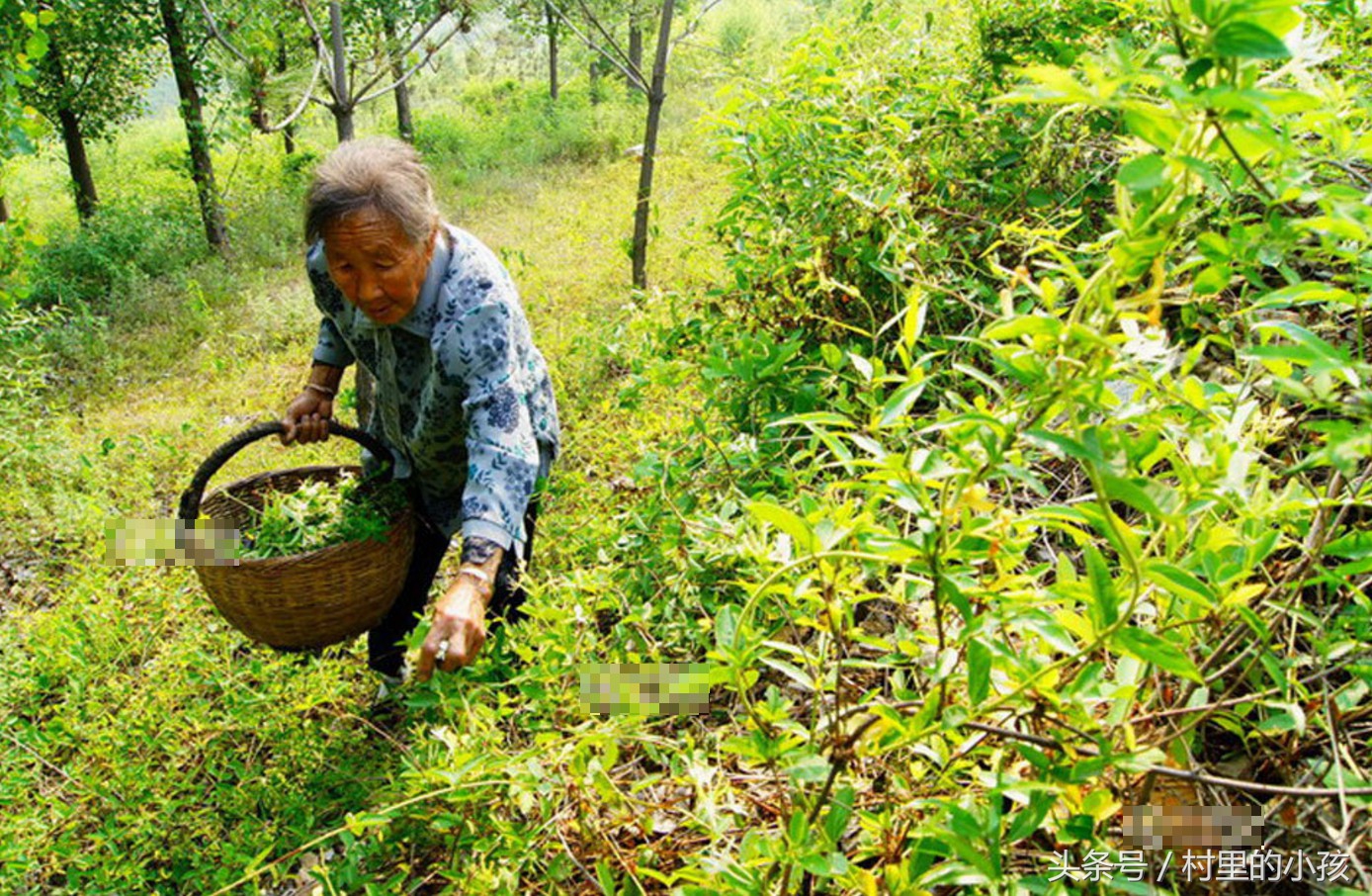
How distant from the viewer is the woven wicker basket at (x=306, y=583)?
185 centimetres

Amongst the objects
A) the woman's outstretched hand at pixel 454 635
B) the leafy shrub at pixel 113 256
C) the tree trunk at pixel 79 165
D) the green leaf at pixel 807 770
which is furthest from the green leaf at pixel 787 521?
the tree trunk at pixel 79 165

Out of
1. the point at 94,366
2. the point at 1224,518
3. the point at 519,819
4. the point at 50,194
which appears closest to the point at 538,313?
the point at 94,366

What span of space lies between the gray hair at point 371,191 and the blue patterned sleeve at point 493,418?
0.77 ft

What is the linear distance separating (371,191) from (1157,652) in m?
1.68

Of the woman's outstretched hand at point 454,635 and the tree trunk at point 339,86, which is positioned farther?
the tree trunk at point 339,86

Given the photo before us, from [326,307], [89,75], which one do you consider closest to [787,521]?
[326,307]

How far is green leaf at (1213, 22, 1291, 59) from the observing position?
493mm

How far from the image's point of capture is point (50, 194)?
13562 mm

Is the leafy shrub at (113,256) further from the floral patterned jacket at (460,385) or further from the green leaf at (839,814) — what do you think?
the green leaf at (839,814)

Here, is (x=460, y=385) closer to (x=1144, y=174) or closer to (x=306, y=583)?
(x=306, y=583)

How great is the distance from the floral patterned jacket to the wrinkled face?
0.28 ft

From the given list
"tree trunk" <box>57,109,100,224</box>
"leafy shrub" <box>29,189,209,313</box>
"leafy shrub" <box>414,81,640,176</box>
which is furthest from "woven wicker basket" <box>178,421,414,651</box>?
"leafy shrub" <box>414,81,640,176</box>

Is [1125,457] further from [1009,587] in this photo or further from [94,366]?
[94,366]

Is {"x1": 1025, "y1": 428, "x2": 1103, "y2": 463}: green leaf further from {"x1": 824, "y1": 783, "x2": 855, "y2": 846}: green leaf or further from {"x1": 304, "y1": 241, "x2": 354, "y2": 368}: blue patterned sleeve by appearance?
{"x1": 304, "y1": 241, "x2": 354, "y2": 368}: blue patterned sleeve
